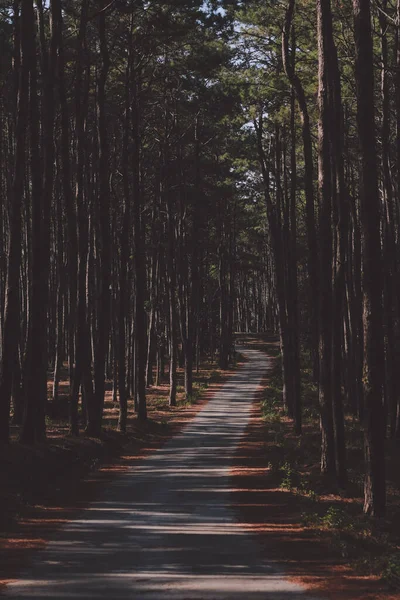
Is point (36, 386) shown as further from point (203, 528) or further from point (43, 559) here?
point (43, 559)

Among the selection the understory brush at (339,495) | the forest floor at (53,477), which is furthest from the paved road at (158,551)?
the understory brush at (339,495)

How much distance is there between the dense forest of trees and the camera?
15.7m

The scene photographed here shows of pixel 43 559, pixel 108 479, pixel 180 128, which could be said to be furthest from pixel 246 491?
pixel 180 128

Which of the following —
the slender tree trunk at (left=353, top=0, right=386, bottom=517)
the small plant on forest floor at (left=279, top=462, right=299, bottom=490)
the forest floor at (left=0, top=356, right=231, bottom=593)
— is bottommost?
the small plant on forest floor at (left=279, top=462, right=299, bottom=490)

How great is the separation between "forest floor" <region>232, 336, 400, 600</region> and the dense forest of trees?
2.72 feet

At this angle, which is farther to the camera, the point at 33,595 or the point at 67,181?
the point at 67,181

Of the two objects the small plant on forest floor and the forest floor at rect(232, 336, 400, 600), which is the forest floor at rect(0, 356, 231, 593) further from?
the small plant on forest floor

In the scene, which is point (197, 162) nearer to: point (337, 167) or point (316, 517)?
point (337, 167)

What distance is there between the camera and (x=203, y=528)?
36.9 feet

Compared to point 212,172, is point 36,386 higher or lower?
lower

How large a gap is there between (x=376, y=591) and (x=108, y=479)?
9.41 metres

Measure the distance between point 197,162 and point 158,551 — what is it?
3046 cm

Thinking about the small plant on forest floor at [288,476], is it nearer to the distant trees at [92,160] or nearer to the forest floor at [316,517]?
the forest floor at [316,517]

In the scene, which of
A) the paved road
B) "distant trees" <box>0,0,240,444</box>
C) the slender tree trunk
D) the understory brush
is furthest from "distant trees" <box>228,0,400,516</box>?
the paved road
